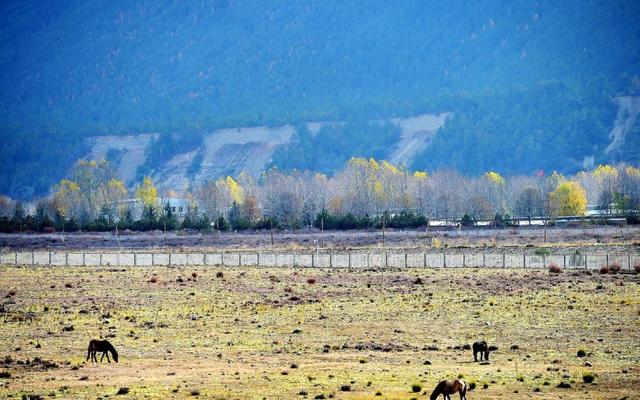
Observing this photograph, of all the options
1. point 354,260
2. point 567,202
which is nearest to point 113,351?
point 354,260

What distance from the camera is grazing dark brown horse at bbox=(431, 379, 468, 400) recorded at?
31164 mm

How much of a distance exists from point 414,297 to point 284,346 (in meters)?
18.6

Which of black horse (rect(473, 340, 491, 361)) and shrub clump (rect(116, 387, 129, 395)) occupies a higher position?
black horse (rect(473, 340, 491, 361))

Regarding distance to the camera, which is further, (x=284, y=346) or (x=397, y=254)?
(x=397, y=254)

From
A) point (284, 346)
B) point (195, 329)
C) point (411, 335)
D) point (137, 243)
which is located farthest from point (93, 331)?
point (137, 243)

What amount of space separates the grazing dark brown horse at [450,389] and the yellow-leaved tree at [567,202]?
149m

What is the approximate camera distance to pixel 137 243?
137m

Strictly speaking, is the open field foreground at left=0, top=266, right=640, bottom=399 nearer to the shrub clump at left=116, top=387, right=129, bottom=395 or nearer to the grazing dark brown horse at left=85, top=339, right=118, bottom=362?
the shrub clump at left=116, top=387, right=129, bottom=395

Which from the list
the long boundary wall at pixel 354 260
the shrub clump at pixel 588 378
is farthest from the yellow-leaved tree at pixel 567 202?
the shrub clump at pixel 588 378

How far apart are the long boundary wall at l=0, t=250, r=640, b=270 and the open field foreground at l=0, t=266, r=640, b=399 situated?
8873 millimetres

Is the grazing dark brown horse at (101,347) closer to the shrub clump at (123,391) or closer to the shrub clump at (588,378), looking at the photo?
the shrub clump at (123,391)

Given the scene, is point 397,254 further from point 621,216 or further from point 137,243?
point 621,216

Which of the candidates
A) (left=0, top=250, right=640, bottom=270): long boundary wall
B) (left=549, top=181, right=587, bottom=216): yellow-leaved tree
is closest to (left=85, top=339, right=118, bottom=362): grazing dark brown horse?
(left=0, top=250, right=640, bottom=270): long boundary wall

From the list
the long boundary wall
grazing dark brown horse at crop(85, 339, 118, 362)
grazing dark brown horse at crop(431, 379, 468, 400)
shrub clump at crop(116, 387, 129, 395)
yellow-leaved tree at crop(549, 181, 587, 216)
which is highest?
yellow-leaved tree at crop(549, 181, 587, 216)
